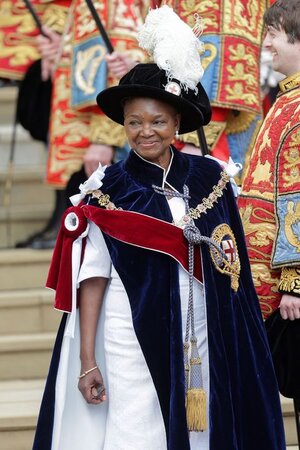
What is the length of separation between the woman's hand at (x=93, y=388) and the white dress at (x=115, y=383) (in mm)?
37

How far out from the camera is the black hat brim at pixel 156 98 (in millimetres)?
4258

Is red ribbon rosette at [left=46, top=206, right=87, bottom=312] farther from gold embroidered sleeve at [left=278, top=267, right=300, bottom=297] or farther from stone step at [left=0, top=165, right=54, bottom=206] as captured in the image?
stone step at [left=0, top=165, right=54, bottom=206]

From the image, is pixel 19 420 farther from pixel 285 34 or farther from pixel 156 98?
pixel 285 34

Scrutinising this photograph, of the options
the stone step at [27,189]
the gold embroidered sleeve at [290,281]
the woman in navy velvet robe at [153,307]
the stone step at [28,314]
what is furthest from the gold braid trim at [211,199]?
the stone step at [27,189]

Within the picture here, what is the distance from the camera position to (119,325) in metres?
4.30

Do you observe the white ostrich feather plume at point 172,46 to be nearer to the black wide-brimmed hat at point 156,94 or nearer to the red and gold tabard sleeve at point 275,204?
the black wide-brimmed hat at point 156,94

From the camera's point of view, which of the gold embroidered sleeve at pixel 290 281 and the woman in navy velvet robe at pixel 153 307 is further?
the gold embroidered sleeve at pixel 290 281

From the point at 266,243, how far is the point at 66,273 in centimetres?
90

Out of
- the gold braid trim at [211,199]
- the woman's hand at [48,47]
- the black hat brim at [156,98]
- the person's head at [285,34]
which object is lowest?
the gold braid trim at [211,199]

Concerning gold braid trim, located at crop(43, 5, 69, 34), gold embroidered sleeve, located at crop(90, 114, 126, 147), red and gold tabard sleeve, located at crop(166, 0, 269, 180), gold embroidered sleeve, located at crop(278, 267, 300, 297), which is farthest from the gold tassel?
gold braid trim, located at crop(43, 5, 69, 34)

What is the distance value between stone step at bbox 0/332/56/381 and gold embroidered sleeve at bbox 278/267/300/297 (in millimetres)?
1881

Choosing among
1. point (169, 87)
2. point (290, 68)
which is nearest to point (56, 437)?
point (169, 87)

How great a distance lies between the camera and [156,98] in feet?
14.1

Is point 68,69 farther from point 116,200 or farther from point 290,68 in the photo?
point 116,200
